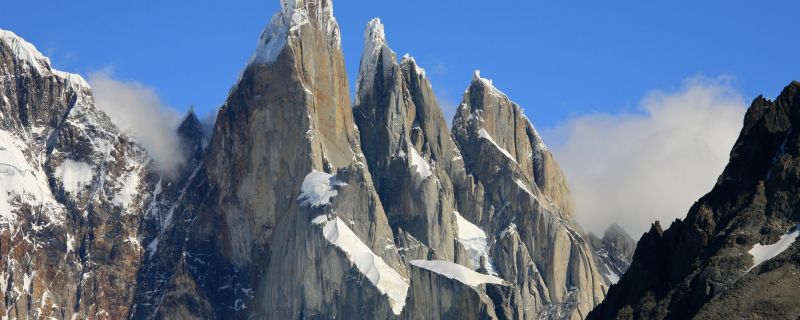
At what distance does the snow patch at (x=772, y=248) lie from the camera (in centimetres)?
18938

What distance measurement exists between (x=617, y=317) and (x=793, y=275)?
693 inches

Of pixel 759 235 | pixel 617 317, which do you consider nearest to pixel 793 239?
pixel 759 235

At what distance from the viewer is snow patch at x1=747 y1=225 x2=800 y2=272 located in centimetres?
18938

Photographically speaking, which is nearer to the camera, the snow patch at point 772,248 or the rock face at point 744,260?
the rock face at point 744,260

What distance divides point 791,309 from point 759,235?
10289mm

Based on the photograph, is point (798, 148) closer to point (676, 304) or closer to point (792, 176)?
point (792, 176)

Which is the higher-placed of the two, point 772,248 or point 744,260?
point 772,248

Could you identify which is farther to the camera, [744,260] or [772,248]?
[772,248]

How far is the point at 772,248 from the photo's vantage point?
190500mm

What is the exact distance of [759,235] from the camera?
192375mm

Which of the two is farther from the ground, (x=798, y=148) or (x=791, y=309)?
(x=798, y=148)

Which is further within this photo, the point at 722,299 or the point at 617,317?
the point at 617,317

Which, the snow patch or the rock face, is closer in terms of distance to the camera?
the rock face

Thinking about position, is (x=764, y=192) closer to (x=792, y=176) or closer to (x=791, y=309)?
(x=792, y=176)
